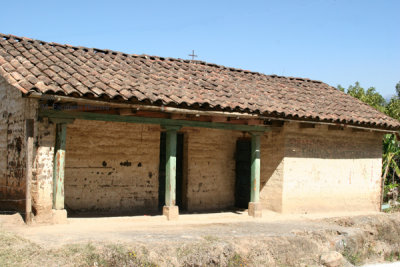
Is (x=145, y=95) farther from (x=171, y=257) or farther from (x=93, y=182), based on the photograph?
(x=171, y=257)

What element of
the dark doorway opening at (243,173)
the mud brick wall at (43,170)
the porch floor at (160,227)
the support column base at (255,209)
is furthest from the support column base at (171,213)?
the dark doorway opening at (243,173)

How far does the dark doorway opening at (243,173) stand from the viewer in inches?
455

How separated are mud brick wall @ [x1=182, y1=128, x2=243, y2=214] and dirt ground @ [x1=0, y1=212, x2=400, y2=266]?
803 millimetres

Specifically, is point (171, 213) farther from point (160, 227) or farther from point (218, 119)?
point (218, 119)

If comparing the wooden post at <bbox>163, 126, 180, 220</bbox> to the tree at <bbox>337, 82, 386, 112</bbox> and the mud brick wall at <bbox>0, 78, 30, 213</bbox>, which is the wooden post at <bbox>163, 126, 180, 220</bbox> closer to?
the mud brick wall at <bbox>0, 78, 30, 213</bbox>

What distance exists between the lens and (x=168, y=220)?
9.13 m

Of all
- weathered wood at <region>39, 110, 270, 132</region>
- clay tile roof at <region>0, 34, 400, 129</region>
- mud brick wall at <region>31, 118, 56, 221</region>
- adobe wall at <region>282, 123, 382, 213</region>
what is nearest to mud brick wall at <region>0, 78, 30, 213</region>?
mud brick wall at <region>31, 118, 56, 221</region>

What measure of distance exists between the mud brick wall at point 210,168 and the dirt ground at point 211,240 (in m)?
0.80

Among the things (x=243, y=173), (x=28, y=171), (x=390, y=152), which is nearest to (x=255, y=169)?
(x=243, y=173)

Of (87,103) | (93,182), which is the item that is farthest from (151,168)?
(87,103)

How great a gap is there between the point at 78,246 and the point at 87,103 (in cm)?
279

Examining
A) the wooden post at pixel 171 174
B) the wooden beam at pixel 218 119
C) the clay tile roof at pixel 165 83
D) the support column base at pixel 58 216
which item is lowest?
the support column base at pixel 58 216

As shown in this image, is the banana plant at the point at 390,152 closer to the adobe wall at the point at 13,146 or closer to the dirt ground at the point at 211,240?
the dirt ground at the point at 211,240

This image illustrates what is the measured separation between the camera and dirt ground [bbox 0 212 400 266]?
6051mm
